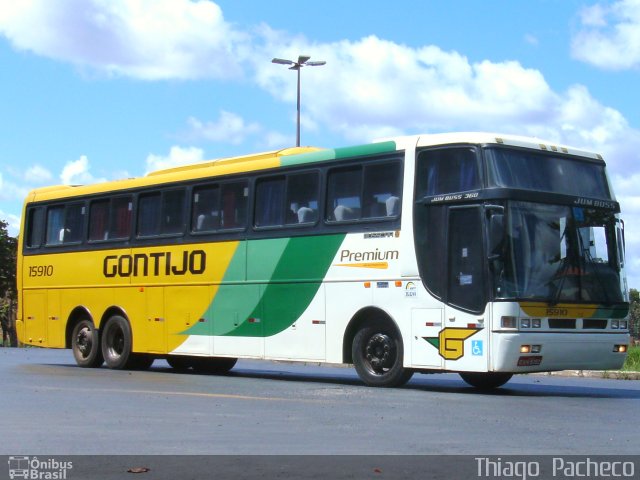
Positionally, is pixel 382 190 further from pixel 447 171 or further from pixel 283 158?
pixel 283 158

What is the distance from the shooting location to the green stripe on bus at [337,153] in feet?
57.6

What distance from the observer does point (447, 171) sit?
16.6 m

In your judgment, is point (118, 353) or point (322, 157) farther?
point (118, 353)

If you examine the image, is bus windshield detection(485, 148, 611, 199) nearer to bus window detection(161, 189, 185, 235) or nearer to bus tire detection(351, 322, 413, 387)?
bus tire detection(351, 322, 413, 387)

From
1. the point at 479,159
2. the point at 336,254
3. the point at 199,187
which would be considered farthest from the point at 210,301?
the point at 479,159

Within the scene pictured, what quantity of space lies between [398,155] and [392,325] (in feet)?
8.04

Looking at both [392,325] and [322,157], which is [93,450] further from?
[322,157]

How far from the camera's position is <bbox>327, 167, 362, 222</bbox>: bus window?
58.5 feet

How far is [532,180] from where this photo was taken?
16.5m

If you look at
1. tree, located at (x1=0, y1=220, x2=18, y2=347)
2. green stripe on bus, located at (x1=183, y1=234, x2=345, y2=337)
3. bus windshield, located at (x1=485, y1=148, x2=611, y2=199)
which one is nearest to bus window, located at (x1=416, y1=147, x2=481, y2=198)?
bus windshield, located at (x1=485, y1=148, x2=611, y2=199)

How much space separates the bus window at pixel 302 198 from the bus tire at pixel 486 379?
3385mm

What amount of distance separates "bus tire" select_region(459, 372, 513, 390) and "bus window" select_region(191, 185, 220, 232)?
202 inches

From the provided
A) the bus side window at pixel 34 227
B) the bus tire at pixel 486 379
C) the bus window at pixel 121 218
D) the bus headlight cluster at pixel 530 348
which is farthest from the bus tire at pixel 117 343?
the bus headlight cluster at pixel 530 348
